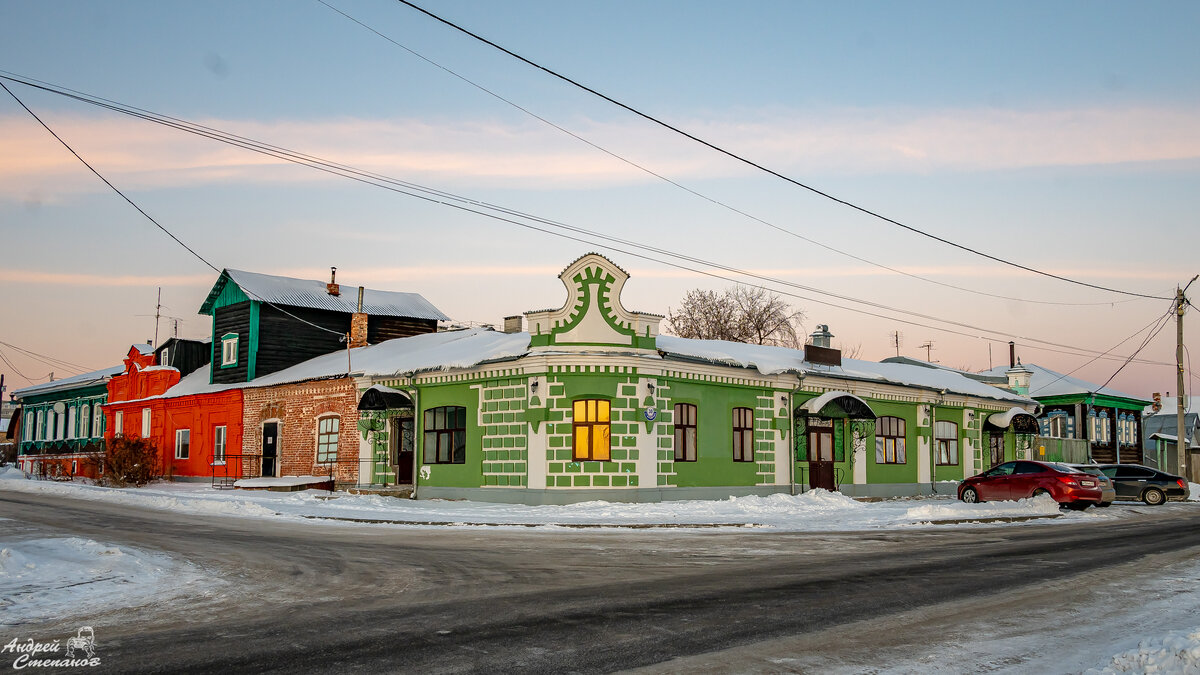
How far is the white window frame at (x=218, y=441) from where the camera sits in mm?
37562

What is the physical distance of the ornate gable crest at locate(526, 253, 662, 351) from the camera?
26.2 m

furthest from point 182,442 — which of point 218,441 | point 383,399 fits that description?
point 383,399

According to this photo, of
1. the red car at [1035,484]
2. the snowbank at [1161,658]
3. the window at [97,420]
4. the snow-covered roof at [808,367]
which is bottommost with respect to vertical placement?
the red car at [1035,484]

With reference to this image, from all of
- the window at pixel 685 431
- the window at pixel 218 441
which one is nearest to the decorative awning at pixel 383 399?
the window at pixel 685 431

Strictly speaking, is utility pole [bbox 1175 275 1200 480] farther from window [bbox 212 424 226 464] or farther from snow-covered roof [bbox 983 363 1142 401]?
window [bbox 212 424 226 464]

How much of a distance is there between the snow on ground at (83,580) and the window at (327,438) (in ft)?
57.8

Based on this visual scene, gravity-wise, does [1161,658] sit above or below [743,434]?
below

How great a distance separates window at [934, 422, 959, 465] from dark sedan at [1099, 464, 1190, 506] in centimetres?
592

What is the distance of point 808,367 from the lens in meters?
32.7

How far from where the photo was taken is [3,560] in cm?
1194

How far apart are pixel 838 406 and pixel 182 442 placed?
93.5 feet
